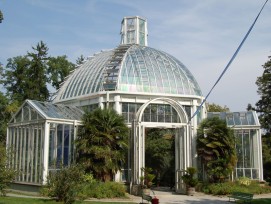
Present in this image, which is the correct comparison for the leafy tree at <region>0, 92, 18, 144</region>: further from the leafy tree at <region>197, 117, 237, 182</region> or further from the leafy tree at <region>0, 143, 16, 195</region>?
the leafy tree at <region>0, 143, 16, 195</region>

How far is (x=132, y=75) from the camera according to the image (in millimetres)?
30688

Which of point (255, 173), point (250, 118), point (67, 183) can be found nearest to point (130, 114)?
point (250, 118)

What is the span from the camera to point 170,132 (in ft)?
114

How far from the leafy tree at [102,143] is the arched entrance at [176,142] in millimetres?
1271

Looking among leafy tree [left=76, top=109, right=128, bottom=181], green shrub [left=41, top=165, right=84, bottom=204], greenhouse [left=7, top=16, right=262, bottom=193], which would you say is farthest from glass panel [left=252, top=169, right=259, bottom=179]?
green shrub [left=41, top=165, right=84, bottom=204]

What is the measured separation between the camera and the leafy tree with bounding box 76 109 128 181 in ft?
79.0

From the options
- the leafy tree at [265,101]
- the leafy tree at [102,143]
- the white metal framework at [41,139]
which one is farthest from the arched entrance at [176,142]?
the leafy tree at [265,101]

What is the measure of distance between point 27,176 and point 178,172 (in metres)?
11.0

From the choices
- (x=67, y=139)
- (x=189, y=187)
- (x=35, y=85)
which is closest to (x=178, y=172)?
(x=189, y=187)

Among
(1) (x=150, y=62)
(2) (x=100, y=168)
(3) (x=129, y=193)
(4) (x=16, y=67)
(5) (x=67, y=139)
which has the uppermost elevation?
(4) (x=16, y=67)

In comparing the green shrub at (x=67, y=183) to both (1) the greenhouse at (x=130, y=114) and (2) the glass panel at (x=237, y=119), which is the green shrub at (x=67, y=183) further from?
(2) the glass panel at (x=237, y=119)

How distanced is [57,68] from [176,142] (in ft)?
88.3

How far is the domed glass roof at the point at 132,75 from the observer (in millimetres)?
30300

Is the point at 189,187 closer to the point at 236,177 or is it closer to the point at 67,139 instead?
the point at 236,177
